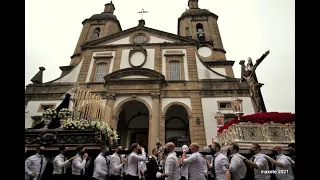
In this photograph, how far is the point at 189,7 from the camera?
3181 cm

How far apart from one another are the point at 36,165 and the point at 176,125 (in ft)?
50.4

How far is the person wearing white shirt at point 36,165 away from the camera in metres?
5.13

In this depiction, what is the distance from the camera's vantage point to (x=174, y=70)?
1933cm

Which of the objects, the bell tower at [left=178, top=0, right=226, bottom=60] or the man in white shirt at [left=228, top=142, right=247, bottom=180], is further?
the bell tower at [left=178, top=0, right=226, bottom=60]

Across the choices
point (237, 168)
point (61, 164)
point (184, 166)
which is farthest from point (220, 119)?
point (61, 164)

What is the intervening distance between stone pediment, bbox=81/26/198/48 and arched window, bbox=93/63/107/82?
2872mm

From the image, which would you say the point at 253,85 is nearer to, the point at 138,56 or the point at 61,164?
the point at 138,56

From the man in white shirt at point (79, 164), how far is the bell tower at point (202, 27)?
21.9 metres

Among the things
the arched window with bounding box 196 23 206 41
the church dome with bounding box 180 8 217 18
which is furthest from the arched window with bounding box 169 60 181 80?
the church dome with bounding box 180 8 217 18

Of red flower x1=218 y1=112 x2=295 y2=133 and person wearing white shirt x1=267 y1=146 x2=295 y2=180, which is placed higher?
red flower x1=218 y1=112 x2=295 y2=133

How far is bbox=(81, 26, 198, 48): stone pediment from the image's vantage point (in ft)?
69.2

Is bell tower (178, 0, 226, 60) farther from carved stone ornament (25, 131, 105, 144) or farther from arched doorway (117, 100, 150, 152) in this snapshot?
carved stone ornament (25, 131, 105, 144)
